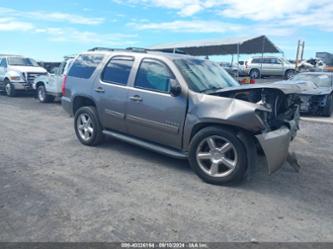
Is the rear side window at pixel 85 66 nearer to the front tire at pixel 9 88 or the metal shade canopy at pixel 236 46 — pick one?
the front tire at pixel 9 88

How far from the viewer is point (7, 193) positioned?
426cm

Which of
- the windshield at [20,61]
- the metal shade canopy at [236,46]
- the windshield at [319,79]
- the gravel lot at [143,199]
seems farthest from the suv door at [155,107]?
the metal shade canopy at [236,46]

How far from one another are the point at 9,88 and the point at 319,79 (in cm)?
1411

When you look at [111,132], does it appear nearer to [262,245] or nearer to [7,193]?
[7,193]

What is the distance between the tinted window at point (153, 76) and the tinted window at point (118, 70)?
30 centimetres

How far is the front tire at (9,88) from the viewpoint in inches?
632

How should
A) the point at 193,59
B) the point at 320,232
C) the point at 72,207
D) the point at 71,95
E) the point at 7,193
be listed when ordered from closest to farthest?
1. the point at 320,232
2. the point at 72,207
3. the point at 7,193
4. the point at 193,59
5. the point at 71,95

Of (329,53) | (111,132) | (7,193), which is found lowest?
(7,193)

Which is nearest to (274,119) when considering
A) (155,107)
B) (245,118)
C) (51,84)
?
(245,118)

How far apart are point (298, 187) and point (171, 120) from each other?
6.82 feet

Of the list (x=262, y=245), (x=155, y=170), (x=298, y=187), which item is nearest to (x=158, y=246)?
(x=262, y=245)

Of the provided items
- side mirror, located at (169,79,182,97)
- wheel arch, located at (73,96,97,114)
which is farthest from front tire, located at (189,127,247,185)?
wheel arch, located at (73,96,97,114)

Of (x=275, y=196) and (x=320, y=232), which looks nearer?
(x=320, y=232)

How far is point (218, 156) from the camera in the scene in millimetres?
4648
